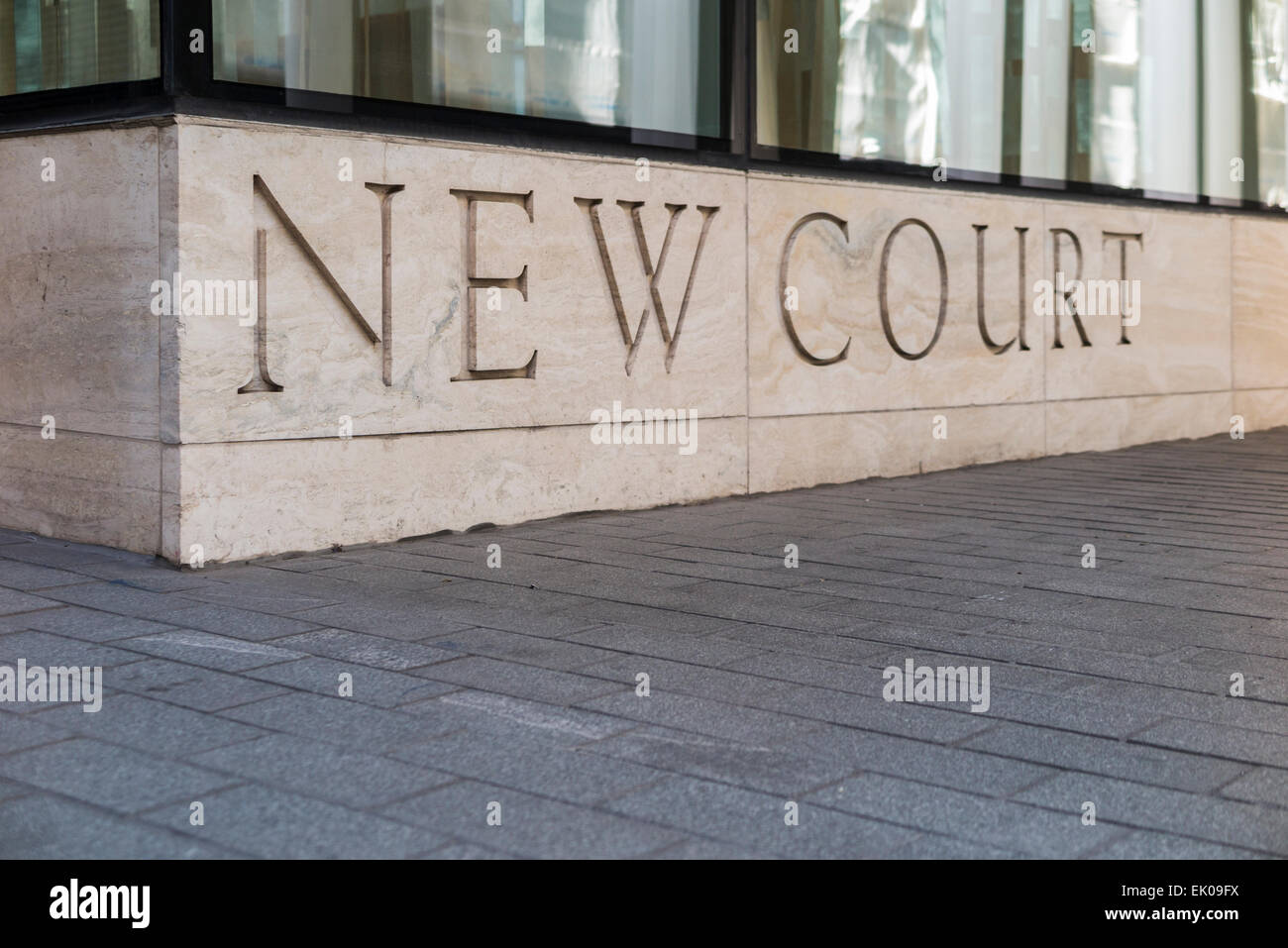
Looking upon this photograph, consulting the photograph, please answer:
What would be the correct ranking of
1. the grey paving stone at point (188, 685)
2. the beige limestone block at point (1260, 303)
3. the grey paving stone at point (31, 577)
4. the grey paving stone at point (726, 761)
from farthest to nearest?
the beige limestone block at point (1260, 303) < the grey paving stone at point (31, 577) < the grey paving stone at point (188, 685) < the grey paving stone at point (726, 761)

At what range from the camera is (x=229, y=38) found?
6.80 m

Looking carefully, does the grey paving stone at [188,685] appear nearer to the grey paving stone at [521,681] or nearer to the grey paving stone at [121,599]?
the grey paving stone at [521,681]

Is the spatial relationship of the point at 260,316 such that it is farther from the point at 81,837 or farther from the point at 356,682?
the point at 81,837

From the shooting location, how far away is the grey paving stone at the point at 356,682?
4445mm

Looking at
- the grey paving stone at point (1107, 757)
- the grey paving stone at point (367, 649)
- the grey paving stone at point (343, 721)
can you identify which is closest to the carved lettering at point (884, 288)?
the grey paving stone at point (367, 649)

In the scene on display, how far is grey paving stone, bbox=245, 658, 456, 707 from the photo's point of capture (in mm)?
4445

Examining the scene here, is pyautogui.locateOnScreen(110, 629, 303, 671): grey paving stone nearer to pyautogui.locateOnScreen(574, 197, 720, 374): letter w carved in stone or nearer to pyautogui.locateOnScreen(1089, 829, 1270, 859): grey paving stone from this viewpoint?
pyautogui.locateOnScreen(1089, 829, 1270, 859): grey paving stone

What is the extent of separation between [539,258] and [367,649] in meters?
3.26

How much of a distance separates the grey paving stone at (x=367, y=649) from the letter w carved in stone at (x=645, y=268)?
11.0 feet

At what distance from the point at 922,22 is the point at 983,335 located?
2187 millimetres

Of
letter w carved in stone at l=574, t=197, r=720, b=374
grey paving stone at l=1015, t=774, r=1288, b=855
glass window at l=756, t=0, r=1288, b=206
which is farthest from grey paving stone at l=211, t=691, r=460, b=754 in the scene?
glass window at l=756, t=0, r=1288, b=206
